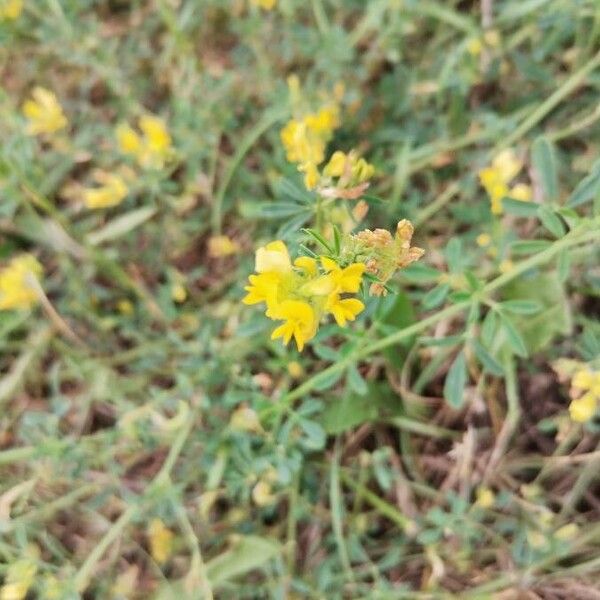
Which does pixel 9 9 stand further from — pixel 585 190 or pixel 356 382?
pixel 585 190

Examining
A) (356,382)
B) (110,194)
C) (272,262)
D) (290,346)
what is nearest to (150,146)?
(110,194)

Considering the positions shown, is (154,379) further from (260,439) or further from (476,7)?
(476,7)

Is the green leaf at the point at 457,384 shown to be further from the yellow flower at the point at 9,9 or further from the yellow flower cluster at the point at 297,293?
the yellow flower at the point at 9,9

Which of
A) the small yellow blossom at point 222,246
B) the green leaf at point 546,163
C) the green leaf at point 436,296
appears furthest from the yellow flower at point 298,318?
the small yellow blossom at point 222,246

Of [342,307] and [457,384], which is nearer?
[342,307]

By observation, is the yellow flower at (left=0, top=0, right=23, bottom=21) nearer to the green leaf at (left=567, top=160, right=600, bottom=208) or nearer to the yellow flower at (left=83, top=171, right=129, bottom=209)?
the yellow flower at (left=83, top=171, right=129, bottom=209)
